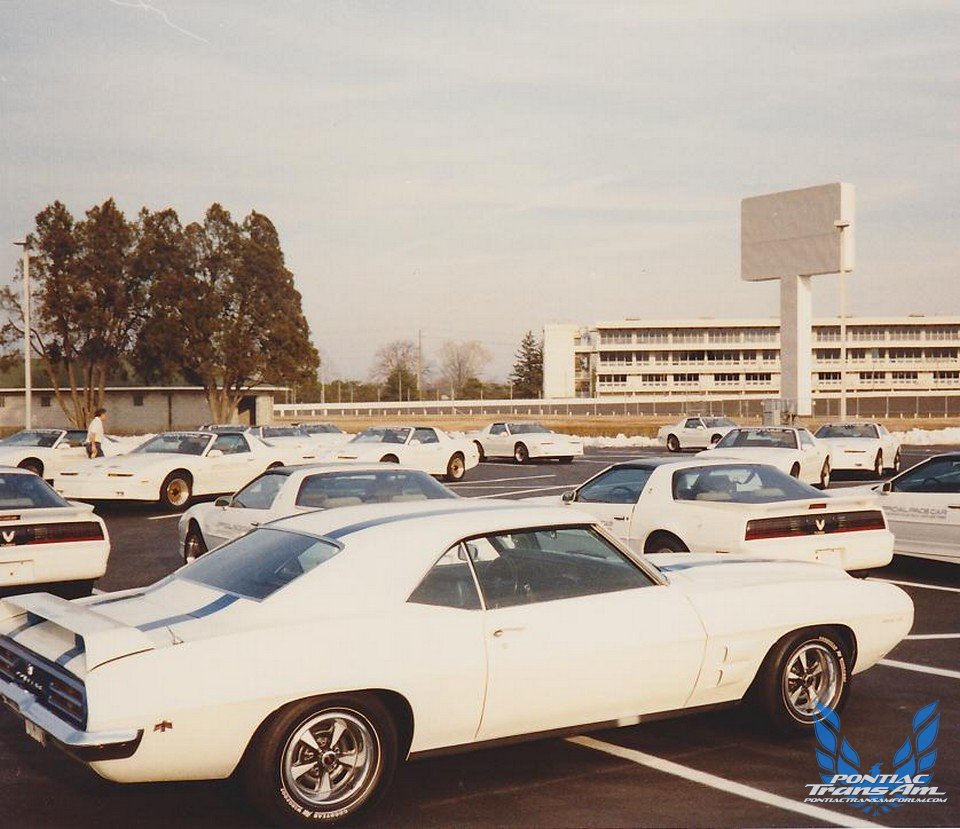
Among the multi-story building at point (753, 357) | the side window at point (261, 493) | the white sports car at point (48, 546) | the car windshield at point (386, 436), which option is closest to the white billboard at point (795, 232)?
the car windshield at point (386, 436)

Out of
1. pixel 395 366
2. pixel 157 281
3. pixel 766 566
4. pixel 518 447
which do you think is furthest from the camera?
pixel 395 366

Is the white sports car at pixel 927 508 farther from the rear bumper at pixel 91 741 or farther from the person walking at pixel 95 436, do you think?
the person walking at pixel 95 436

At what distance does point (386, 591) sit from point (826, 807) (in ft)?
7.59

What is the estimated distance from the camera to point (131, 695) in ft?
15.3

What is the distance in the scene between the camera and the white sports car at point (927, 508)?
1175 cm

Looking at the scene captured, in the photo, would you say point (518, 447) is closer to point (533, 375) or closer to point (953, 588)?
point (953, 588)

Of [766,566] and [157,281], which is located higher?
[157,281]

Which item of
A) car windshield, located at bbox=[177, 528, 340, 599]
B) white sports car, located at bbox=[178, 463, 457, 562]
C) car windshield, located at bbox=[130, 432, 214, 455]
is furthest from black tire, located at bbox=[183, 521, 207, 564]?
car windshield, located at bbox=[130, 432, 214, 455]

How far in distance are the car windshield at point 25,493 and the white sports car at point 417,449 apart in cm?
1562

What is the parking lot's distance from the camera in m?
5.18

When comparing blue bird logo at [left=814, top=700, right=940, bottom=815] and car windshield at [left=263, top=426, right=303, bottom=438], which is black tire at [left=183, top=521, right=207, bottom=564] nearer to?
blue bird logo at [left=814, top=700, right=940, bottom=815]

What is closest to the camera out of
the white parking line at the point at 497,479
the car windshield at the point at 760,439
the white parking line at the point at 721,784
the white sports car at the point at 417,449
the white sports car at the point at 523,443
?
the white parking line at the point at 721,784

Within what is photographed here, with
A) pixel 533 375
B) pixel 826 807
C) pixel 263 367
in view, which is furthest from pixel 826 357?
pixel 826 807

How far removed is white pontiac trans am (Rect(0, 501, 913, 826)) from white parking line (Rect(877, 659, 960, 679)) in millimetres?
1656
